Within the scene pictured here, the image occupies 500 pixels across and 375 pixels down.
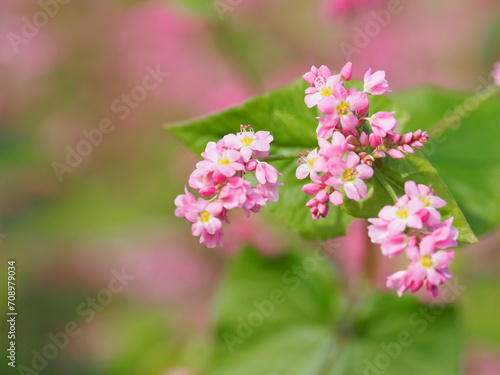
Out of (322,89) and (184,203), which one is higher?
(322,89)

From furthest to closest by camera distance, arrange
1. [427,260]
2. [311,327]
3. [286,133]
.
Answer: [311,327] → [286,133] → [427,260]

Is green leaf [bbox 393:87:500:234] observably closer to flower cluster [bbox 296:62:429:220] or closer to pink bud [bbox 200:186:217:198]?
flower cluster [bbox 296:62:429:220]

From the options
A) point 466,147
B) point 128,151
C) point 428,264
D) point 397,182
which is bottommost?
point 428,264

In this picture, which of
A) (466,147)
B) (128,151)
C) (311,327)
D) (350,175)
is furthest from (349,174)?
(128,151)

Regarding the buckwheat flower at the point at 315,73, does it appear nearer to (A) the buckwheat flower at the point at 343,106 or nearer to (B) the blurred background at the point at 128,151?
(A) the buckwheat flower at the point at 343,106

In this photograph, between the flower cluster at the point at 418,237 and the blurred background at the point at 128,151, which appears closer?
the flower cluster at the point at 418,237

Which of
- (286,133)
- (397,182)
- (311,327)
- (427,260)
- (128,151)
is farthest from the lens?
(128,151)

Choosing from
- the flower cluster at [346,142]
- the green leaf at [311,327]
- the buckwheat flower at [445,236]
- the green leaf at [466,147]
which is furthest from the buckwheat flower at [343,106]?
the green leaf at [311,327]

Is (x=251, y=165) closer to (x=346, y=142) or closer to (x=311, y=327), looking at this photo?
(x=346, y=142)
